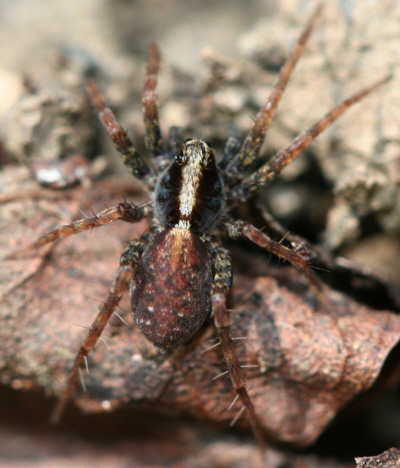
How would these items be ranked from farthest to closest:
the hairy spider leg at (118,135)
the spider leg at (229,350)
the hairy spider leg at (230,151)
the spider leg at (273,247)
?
1. the hairy spider leg at (230,151)
2. the hairy spider leg at (118,135)
3. the spider leg at (273,247)
4. the spider leg at (229,350)

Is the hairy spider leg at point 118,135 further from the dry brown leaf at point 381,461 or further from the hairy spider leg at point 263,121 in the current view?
the dry brown leaf at point 381,461

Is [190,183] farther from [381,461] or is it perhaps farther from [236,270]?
[381,461]

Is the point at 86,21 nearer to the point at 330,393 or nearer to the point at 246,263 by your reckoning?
the point at 246,263

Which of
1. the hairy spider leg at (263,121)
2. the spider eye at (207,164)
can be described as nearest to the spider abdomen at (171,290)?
the spider eye at (207,164)

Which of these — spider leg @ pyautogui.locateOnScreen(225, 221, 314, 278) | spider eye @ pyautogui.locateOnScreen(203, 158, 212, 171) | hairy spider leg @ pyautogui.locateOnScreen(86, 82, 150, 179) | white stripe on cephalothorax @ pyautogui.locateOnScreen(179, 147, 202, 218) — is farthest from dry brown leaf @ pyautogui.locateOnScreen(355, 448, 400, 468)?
hairy spider leg @ pyautogui.locateOnScreen(86, 82, 150, 179)

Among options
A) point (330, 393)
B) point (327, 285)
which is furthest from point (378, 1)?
point (330, 393)

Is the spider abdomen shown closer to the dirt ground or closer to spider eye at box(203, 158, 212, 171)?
the dirt ground
